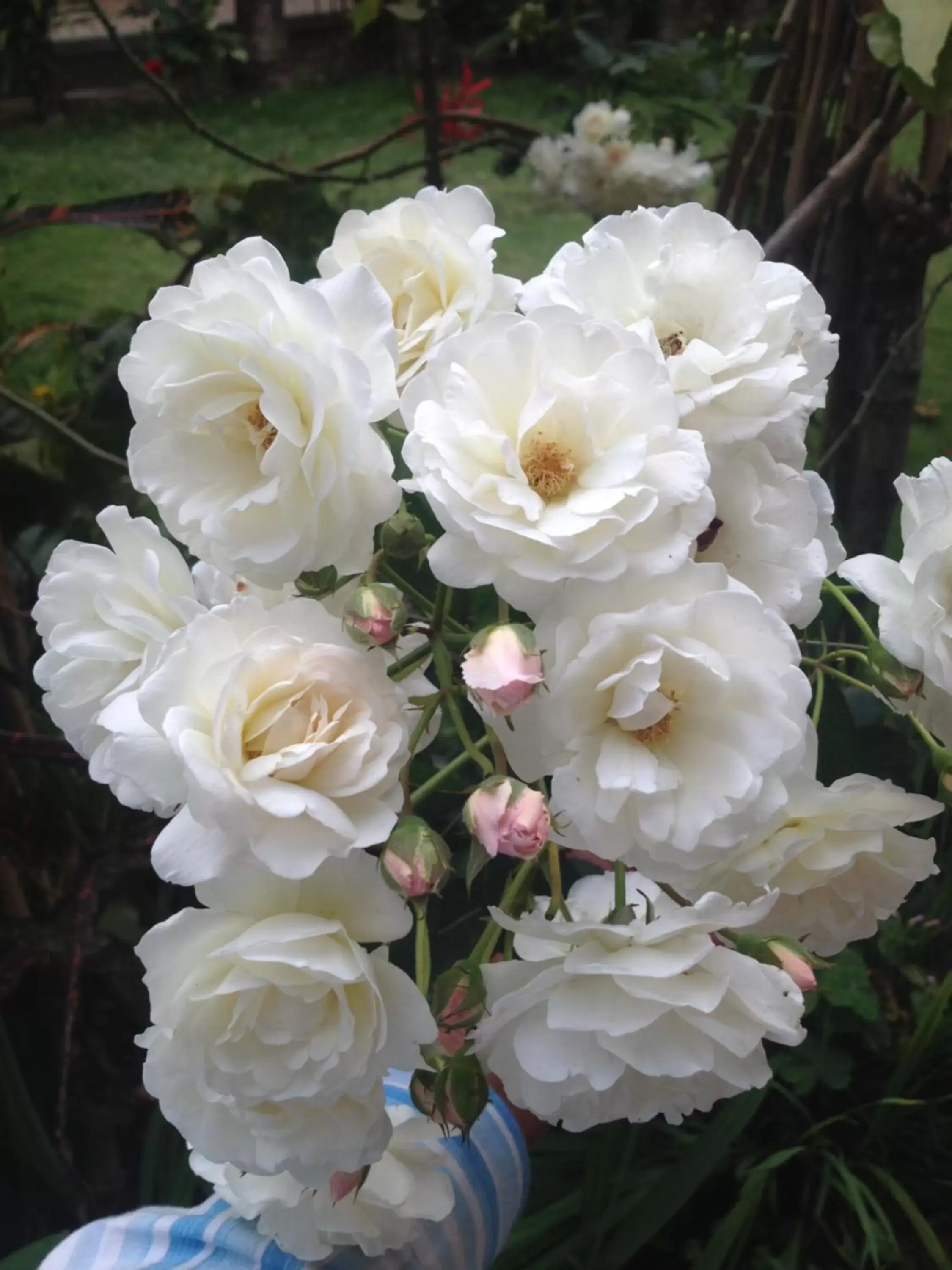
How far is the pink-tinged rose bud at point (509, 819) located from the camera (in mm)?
295

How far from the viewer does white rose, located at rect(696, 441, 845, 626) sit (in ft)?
1.10

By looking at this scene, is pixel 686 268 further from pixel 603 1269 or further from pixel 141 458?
pixel 603 1269

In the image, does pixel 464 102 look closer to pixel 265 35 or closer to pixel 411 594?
pixel 265 35

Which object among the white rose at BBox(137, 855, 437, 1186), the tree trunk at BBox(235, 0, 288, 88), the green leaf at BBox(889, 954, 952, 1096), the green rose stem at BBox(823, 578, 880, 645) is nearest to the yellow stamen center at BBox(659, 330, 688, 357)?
the green rose stem at BBox(823, 578, 880, 645)

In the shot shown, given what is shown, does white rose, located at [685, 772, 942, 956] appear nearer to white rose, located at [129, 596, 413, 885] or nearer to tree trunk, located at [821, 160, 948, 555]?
white rose, located at [129, 596, 413, 885]

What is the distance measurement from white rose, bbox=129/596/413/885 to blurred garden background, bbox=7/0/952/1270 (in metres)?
0.46

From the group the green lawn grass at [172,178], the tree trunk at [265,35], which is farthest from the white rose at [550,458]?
the tree trunk at [265,35]

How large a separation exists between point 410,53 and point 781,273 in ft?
3.91

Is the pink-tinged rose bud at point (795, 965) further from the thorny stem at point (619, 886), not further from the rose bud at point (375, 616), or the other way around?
the rose bud at point (375, 616)

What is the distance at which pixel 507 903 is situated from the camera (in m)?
0.35

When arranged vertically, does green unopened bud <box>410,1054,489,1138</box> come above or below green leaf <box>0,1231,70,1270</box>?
above

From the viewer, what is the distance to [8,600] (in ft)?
2.69

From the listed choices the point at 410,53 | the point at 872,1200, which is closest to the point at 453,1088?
the point at 872,1200

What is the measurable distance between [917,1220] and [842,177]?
85 cm
